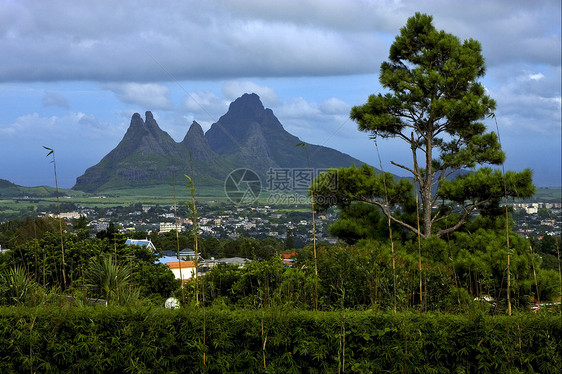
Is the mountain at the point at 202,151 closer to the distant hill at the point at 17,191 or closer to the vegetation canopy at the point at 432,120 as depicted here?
the distant hill at the point at 17,191

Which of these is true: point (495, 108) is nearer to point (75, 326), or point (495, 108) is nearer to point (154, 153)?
point (75, 326)

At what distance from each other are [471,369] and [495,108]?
29.9 ft

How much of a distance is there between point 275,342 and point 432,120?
924 cm

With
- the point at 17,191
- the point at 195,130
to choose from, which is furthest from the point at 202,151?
the point at 17,191

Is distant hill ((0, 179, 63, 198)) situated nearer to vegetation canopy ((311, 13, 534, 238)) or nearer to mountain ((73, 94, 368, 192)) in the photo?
mountain ((73, 94, 368, 192))

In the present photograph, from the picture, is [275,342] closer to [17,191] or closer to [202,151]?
[17,191]

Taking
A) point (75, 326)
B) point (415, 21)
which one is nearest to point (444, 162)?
point (415, 21)

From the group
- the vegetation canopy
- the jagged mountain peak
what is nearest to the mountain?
the jagged mountain peak

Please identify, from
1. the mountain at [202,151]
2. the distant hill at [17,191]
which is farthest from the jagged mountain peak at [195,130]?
the distant hill at [17,191]

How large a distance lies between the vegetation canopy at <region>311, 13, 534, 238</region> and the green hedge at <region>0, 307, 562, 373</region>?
7.30 metres

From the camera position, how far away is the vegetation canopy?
11.4m

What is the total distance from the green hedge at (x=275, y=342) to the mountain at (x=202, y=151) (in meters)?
69.7

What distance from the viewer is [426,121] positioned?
39.9ft

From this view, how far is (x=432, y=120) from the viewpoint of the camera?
39.2 ft
